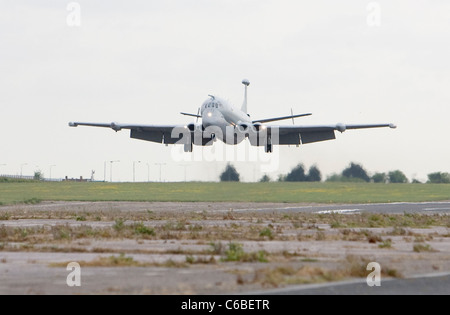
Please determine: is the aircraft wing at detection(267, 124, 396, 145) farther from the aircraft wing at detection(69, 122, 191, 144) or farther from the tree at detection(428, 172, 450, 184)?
the tree at detection(428, 172, 450, 184)

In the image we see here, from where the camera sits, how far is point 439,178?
10931cm

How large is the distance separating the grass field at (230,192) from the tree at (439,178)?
8.77 m

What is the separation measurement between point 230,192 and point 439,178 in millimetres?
36415

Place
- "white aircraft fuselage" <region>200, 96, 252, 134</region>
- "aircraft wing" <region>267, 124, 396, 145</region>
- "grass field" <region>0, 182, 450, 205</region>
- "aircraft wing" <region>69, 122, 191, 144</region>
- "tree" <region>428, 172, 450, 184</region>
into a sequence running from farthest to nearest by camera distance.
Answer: "tree" <region>428, 172, 450, 184</region> < "grass field" <region>0, 182, 450, 205</region> < "aircraft wing" <region>267, 124, 396, 145</region> < "aircraft wing" <region>69, 122, 191, 144</region> < "white aircraft fuselage" <region>200, 96, 252, 134</region>

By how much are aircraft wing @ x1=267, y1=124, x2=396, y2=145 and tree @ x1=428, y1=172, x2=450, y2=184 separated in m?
39.8

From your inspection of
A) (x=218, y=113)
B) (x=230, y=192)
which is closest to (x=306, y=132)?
(x=218, y=113)

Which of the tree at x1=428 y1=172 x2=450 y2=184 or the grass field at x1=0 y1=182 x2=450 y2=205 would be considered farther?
the tree at x1=428 y1=172 x2=450 y2=184

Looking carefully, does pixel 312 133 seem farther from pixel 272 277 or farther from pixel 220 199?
pixel 272 277

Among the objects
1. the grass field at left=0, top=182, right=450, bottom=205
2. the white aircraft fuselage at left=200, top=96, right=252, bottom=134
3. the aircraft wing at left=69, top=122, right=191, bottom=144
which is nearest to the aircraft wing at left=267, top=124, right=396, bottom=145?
the grass field at left=0, top=182, right=450, bottom=205

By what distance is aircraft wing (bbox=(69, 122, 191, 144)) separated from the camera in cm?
6775

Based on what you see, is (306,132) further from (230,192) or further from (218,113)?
(230,192)

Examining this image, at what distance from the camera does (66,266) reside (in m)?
17.5
